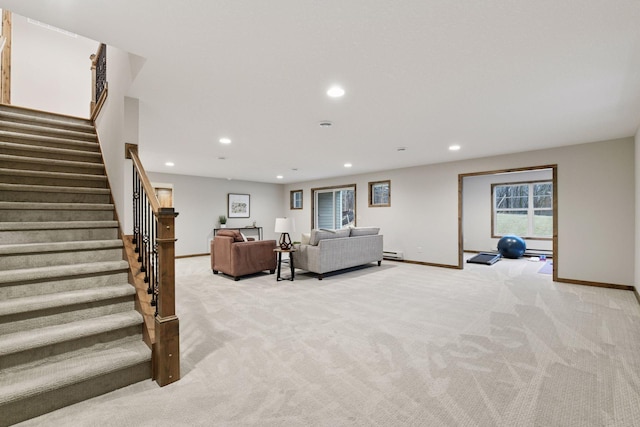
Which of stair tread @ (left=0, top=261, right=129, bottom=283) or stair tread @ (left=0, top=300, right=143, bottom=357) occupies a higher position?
stair tread @ (left=0, top=261, right=129, bottom=283)

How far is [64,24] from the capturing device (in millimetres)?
1919

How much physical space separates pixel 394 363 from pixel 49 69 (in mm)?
7173

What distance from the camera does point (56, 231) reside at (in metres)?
2.69

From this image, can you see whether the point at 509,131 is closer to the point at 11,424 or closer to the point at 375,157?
the point at 375,157

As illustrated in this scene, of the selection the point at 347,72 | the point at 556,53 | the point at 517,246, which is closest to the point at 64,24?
the point at 347,72

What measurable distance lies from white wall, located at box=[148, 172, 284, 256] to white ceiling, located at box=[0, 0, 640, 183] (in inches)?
154

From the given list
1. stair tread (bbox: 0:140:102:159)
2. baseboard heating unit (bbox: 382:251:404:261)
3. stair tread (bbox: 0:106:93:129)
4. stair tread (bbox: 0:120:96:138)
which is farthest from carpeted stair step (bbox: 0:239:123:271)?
baseboard heating unit (bbox: 382:251:404:261)

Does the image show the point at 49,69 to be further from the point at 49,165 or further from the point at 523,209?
the point at 523,209

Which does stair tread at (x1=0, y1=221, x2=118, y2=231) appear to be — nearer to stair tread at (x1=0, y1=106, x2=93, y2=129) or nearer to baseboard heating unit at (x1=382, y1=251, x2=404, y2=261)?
stair tread at (x1=0, y1=106, x2=93, y2=129)

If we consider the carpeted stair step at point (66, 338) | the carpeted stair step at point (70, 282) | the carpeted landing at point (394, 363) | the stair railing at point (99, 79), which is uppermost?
the stair railing at point (99, 79)

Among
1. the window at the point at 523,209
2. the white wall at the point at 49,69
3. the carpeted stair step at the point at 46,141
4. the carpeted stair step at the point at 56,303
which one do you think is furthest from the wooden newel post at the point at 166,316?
the window at the point at 523,209

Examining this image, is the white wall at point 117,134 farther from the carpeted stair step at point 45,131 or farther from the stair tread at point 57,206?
the carpeted stair step at point 45,131

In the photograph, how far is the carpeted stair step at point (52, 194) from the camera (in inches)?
113

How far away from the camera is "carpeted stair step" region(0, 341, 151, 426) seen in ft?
5.39
